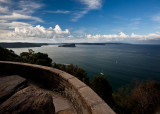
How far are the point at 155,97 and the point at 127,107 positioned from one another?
5.81 metres

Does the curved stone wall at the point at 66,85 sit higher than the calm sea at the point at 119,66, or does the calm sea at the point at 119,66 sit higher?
the curved stone wall at the point at 66,85

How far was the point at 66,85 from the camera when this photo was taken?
2.68 meters

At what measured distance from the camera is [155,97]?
41.7 ft

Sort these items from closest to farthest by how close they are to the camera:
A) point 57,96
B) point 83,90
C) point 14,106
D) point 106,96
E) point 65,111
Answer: point 14,106 → point 83,90 → point 65,111 → point 57,96 → point 106,96

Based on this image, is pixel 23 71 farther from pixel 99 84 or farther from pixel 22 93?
pixel 99 84

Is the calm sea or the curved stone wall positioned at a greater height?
the curved stone wall

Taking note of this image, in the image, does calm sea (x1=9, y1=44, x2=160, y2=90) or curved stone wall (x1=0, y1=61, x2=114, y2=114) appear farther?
calm sea (x1=9, y1=44, x2=160, y2=90)

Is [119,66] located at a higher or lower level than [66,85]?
lower

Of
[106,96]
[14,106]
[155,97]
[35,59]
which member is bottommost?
[106,96]

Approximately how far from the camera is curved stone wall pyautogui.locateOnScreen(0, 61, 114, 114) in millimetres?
1610

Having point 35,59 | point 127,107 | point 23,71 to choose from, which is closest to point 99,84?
point 127,107

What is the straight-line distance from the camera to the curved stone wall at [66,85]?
1610 mm

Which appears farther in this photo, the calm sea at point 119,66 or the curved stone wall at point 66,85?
the calm sea at point 119,66

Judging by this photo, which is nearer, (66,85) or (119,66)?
(66,85)
